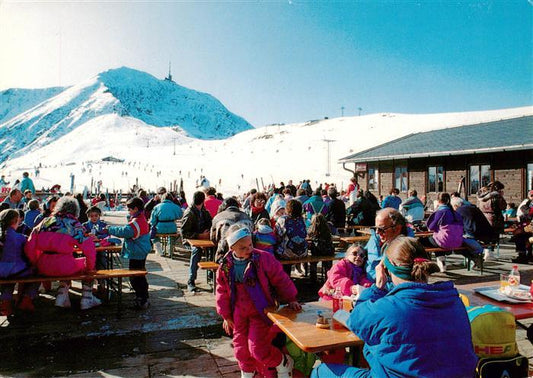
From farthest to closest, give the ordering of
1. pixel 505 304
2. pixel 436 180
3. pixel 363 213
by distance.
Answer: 1. pixel 436 180
2. pixel 363 213
3. pixel 505 304

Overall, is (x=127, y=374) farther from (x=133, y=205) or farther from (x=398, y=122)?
(x=398, y=122)

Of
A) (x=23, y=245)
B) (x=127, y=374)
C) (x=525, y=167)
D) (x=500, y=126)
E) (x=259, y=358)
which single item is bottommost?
(x=127, y=374)

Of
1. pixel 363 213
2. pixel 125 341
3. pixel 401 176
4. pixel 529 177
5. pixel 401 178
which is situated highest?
pixel 401 176

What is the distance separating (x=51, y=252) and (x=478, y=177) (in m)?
17.0

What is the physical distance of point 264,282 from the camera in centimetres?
354

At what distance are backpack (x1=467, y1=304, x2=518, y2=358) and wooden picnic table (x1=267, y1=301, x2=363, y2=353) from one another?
0.76 meters

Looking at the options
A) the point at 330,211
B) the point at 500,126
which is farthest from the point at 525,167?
the point at 330,211

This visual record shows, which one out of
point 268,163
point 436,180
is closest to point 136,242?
point 436,180

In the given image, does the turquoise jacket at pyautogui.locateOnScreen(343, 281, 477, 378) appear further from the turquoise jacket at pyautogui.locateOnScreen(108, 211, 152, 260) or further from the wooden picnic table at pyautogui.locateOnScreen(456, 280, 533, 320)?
the turquoise jacket at pyautogui.locateOnScreen(108, 211, 152, 260)

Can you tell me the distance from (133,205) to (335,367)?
13.5ft

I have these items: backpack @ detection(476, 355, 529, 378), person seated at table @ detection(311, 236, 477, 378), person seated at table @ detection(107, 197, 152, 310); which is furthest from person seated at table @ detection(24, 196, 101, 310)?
backpack @ detection(476, 355, 529, 378)

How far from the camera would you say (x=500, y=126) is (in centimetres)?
1970

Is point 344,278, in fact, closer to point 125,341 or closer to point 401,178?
point 125,341

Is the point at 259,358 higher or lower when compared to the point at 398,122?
lower
